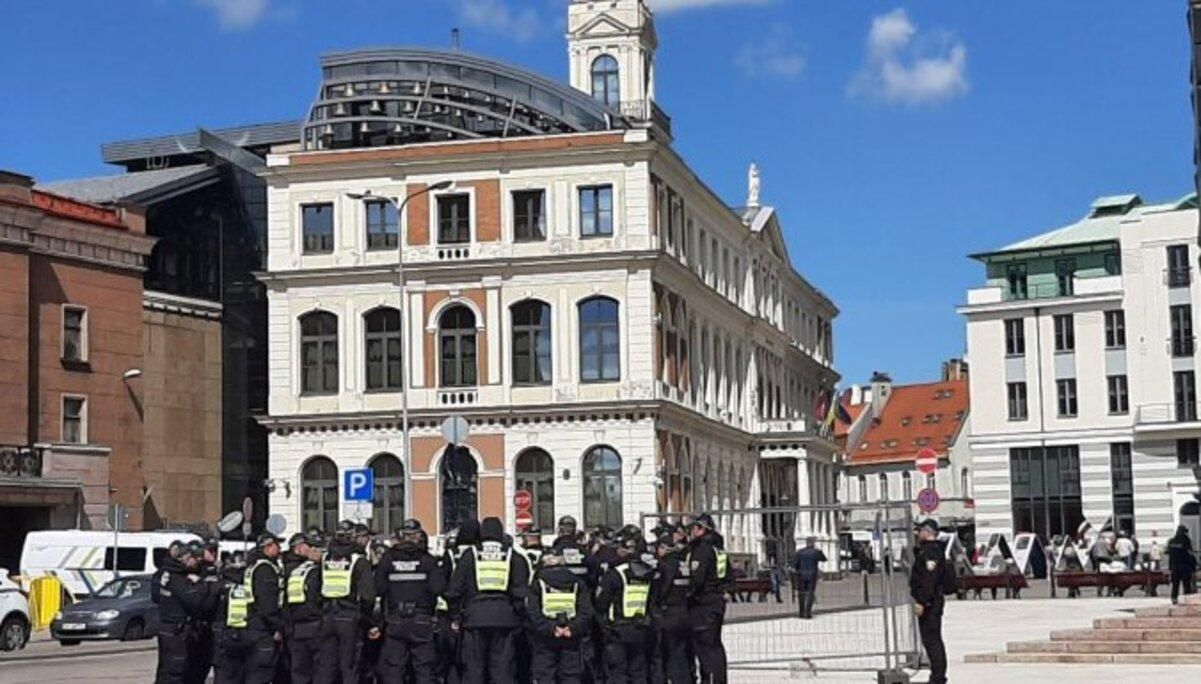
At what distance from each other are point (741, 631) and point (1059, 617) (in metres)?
14.1

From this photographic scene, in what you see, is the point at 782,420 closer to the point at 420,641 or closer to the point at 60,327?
the point at 60,327

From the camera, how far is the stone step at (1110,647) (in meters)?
25.4

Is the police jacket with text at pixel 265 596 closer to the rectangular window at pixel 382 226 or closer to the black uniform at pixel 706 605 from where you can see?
the black uniform at pixel 706 605

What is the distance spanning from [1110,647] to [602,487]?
36.6 metres

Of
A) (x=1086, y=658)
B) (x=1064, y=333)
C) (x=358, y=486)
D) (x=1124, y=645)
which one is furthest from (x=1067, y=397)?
(x=1086, y=658)

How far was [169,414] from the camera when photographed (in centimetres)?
6800

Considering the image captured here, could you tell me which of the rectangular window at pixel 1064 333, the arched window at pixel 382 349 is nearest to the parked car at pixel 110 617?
the arched window at pixel 382 349

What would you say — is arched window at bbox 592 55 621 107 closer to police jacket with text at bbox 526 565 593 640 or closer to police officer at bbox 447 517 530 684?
police officer at bbox 447 517 530 684

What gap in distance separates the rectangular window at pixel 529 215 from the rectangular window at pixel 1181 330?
27247 millimetres

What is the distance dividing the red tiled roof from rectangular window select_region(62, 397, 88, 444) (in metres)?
65.7

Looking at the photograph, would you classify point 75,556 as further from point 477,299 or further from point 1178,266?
point 1178,266

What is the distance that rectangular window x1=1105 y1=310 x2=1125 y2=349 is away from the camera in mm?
77750

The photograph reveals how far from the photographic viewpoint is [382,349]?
6384cm

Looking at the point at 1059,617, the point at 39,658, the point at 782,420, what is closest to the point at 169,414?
the point at 782,420
